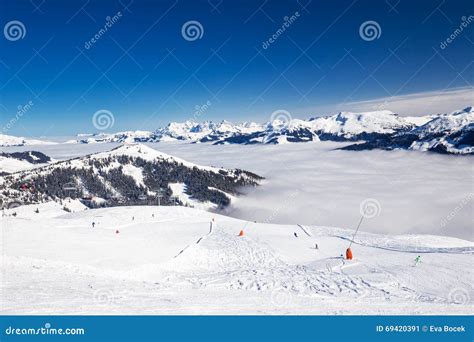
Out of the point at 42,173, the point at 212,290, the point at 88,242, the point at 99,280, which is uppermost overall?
the point at 42,173

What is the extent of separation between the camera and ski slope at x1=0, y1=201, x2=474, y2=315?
13.5 meters

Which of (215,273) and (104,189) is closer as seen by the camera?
(215,273)

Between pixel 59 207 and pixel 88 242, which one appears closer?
pixel 88 242

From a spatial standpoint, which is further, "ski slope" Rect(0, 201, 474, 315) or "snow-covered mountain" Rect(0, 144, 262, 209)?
"snow-covered mountain" Rect(0, 144, 262, 209)

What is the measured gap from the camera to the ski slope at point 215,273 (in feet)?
44.3

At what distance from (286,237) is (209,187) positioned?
512 ft

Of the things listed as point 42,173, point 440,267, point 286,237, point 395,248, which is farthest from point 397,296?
point 42,173

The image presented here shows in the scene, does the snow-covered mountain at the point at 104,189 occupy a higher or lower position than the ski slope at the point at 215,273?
higher

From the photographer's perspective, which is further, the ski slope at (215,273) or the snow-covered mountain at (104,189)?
the snow-covered mountain at (104,189)

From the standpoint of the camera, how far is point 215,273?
79.4 feet

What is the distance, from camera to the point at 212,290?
18406 mm

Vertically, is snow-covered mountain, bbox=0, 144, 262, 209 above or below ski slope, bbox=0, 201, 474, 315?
above

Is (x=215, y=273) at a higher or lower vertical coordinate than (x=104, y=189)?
lower

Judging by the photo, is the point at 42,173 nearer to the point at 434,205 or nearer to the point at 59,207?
the point at 59,207
